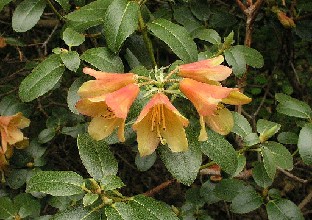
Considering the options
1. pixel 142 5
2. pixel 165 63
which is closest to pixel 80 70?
pixel 142 5

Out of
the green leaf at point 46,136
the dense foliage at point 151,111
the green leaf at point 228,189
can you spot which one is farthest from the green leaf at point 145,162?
the green leaf at point 46,136

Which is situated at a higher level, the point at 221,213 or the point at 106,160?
the point at 106,160

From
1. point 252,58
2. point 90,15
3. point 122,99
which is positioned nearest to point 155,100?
point 122,99

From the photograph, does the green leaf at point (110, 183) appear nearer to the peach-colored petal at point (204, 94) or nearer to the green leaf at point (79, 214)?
the green leaf at point (79, 214)

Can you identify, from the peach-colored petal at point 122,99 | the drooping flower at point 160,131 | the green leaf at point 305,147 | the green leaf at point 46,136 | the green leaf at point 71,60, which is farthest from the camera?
the green leaf at point 46,136

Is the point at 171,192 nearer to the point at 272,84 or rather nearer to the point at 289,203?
the point at 272,84

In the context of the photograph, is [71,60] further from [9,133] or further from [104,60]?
[9,133]

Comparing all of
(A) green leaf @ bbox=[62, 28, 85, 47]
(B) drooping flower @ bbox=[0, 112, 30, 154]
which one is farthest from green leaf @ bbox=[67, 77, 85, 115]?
(B) drooping flower @ bbox=[0, 112, 30, 154]
